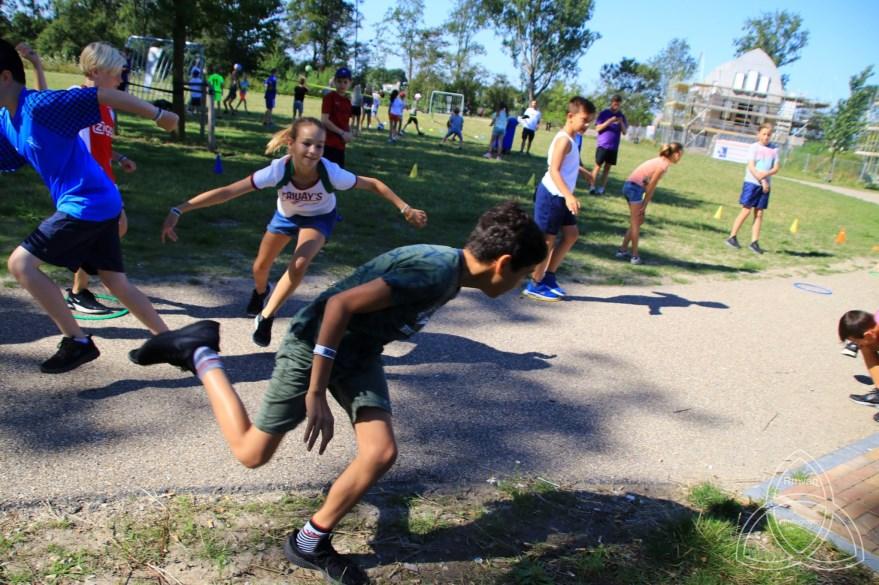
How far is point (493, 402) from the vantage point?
424 centimetres

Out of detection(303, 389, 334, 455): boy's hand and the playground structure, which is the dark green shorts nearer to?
detection(303, 389, 334, 455): boy's hand

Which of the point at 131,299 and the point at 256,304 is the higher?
the point at 131,299

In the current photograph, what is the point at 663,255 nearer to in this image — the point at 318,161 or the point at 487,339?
the point at 487,339

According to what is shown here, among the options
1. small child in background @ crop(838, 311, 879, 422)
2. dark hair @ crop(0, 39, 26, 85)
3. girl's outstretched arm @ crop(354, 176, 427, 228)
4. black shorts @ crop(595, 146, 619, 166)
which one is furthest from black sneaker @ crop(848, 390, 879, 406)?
black shorts @ crop(595, 146, 619, 166)

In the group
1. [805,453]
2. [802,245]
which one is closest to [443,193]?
[802,245]

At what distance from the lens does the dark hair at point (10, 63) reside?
11.4ft

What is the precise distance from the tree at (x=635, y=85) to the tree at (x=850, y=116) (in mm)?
29016

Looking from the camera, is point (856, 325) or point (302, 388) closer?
point (302, 388)

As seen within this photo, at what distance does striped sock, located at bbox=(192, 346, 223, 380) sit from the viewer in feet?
8.68

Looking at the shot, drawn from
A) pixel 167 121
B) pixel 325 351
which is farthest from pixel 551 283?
pixel 325 351

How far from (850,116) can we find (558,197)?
50.8 metres

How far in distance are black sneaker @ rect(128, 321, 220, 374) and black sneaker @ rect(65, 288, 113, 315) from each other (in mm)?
2437

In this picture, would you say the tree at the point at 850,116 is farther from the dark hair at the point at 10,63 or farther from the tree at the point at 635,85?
the dark hair at the point at 10,63

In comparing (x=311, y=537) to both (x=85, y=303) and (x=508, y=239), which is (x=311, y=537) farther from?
(x=85, y=303)
